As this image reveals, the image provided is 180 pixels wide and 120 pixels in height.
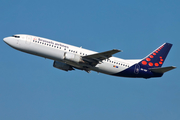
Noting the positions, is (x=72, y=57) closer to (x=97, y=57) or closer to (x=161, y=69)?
(x=97, y=57)

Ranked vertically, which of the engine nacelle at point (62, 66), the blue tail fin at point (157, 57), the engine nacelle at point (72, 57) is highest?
the blue tail fin at point (157, 57)

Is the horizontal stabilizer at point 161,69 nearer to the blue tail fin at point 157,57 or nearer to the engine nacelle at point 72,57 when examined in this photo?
the blue tail fin at point 157,57

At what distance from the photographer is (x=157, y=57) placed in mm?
56219

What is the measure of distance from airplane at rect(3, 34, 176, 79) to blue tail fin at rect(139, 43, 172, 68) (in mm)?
254

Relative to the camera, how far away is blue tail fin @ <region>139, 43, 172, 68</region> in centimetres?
5469

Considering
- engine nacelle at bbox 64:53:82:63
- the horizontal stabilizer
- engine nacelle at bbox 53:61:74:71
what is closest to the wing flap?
engine nacelle at bbox 64:53:82:63

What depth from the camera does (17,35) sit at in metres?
49.5

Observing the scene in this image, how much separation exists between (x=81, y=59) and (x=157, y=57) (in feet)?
55.2

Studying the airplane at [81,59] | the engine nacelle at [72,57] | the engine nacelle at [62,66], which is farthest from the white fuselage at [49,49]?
the engine nacelle at [62,66]

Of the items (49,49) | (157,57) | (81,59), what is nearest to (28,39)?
(49,49)

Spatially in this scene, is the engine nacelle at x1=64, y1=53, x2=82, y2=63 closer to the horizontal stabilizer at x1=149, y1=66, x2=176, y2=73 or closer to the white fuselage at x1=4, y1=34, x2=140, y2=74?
the white fuselage at x1=4, y1=34, x2=140, y2=74

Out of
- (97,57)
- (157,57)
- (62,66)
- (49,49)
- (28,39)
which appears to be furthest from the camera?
(157,57)

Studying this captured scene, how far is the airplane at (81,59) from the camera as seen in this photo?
158 feet

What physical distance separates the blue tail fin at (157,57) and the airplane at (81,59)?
0.83 ft
